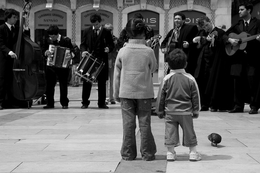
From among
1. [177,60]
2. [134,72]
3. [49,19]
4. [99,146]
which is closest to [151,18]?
[49,19]

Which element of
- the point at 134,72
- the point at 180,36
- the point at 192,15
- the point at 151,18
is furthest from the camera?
the point at 151,18

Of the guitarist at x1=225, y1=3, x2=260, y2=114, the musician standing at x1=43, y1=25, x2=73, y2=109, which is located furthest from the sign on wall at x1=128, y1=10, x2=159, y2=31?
the guitarist at x1=225, y1=3, x2=260, y2=114

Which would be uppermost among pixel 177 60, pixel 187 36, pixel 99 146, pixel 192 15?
pixel 192 15

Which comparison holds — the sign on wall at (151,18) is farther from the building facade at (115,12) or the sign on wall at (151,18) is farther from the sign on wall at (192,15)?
the sign on wall at (192,15)

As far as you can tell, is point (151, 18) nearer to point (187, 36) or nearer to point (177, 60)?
point (187, 36)

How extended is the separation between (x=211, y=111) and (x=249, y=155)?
600cm

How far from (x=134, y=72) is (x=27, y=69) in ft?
21.4

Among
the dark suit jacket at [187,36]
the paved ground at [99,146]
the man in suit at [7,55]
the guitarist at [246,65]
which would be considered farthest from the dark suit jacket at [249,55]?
the man in suit at [7,55]

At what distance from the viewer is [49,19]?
28.7 metres

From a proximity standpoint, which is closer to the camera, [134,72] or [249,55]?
[134,72]

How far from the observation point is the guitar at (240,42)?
1119 centimetres

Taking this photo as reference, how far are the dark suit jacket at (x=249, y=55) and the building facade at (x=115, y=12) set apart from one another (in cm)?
1634

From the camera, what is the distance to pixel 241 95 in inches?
461

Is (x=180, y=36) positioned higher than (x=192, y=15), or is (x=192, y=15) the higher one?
(x=192, y=15)
